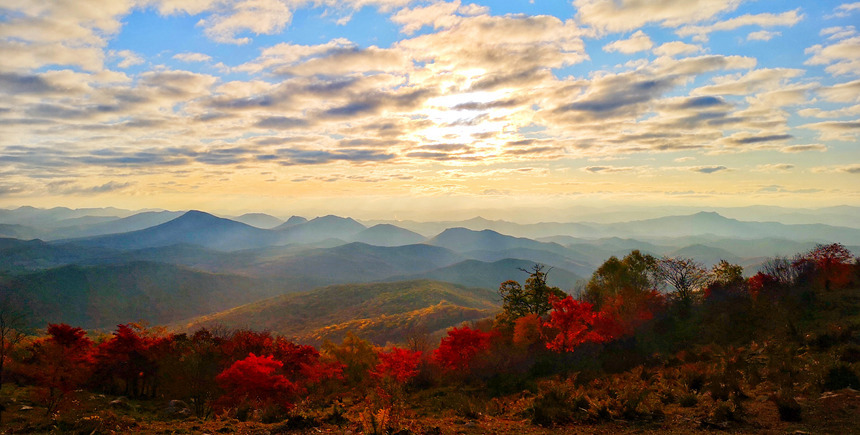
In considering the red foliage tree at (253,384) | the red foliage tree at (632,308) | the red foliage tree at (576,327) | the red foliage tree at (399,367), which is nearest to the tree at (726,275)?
the red foliage tree at (632,308)

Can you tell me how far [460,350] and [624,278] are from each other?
36.7 m

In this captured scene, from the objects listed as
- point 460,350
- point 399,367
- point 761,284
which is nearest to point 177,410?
point 399,367

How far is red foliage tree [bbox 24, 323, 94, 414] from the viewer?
28812 mm

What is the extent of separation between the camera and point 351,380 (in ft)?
167

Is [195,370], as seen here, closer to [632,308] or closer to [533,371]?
[533,371]

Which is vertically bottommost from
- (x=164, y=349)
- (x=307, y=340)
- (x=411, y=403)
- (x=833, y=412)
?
(x=307, y=340)

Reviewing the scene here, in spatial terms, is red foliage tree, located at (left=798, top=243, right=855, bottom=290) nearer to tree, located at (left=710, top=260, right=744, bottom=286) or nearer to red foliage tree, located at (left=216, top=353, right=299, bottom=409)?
tree, located at (left=710, top=260, right=744, bottom=286)

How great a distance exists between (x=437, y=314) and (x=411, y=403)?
16645 cm

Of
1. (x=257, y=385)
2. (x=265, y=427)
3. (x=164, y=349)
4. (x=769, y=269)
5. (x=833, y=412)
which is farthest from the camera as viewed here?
(x=769, y=269)

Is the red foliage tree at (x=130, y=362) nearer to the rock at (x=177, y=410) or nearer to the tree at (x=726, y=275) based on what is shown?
the rock at (x=177, y=410)

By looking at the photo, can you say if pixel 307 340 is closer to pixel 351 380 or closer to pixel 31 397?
pixel 351 380

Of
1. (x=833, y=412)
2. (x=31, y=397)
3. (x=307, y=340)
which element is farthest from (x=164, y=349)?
(x=307, y=340)

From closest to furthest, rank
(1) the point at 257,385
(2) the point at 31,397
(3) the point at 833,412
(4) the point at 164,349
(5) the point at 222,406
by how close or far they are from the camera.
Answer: (3) the point at 833,412
(2) the point at 31,397
(5) the point at 222,406
(1) the point at 257,385
(4) the point at 164,349

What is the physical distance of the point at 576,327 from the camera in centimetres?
4700
